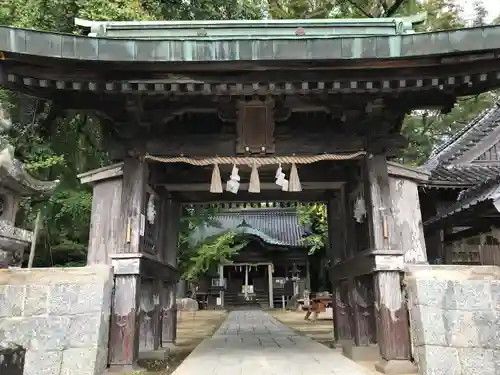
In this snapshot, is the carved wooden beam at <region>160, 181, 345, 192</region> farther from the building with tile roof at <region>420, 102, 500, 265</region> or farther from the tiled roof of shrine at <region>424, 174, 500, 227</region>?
the building with tile roof at <region>420, 102, 500, 265</region>

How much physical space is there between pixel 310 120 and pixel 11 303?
5.08 m

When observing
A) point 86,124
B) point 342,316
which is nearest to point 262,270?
point 86,124

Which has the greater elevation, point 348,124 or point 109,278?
point 348,124

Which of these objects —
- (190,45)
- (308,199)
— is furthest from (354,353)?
(190,45)

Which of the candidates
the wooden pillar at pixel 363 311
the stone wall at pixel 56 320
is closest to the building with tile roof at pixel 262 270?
the wooden pillar at pixel 363 311

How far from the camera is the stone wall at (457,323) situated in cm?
545

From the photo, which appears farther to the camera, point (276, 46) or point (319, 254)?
point (319, 254)

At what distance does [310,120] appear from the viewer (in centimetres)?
732

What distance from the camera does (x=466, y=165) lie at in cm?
1238

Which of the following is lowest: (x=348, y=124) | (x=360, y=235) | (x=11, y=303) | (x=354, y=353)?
(x=354, y=353)

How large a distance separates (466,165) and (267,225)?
74.2ft

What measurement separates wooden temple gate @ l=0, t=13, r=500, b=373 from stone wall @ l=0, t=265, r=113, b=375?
23.7 inches

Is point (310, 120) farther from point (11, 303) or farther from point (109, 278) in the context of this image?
point (11, 303)

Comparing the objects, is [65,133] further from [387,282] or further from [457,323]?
[457,323]
